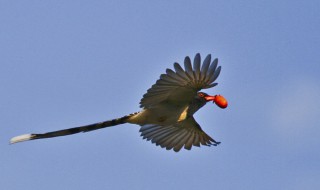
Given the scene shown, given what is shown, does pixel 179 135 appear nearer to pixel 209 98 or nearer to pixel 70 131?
pixel 209 98

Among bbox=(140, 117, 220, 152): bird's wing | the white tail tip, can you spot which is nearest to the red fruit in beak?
bbox=(140, 117, 220, 152): bird's wing

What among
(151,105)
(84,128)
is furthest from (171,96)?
(84,128)

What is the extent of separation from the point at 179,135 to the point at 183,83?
231cm

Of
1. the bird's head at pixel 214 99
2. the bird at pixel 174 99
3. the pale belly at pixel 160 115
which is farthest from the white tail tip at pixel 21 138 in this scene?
the bird's head at pixel 214 99

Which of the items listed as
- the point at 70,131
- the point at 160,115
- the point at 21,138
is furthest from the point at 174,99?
the point at 21,138

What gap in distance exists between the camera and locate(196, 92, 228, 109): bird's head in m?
13.2

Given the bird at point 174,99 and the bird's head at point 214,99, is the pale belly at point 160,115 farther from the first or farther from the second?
the bird's head at point 214,99

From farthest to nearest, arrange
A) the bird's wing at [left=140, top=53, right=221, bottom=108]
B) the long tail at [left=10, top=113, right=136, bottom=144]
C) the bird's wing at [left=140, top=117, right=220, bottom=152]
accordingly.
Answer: the bird's wing at [left=140, top=117, right=220, bottom=152] < the long tail at [left=10, top=113, right=136, bottom=144] < the bird's wing at [left=140, top=53, right=221, bottom=108]

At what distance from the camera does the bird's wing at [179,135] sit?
14.8 m

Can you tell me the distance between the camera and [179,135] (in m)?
15.1

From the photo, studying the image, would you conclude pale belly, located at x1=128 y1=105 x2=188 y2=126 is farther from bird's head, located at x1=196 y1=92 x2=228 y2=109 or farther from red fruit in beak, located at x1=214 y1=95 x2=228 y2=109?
red fruit in beak, located at x1=214 y1=95 x2=228 y2=109

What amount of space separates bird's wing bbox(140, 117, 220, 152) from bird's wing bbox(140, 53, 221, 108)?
1.47 m

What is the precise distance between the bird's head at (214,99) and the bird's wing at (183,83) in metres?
0.19

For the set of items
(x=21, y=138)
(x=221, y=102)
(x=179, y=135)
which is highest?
(x=179, y=135)
